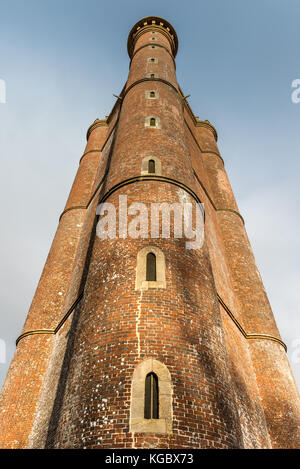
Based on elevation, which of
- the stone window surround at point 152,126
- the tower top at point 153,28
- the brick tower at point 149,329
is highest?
the tower top at point 153,28

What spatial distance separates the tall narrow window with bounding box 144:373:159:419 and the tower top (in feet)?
71.2

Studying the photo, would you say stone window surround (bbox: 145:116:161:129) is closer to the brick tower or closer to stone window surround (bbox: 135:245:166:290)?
the brick tower

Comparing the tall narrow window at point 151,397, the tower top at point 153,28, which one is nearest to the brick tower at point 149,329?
the tall narrow window at point 151,397

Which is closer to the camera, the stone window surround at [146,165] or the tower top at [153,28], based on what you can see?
the stone window surround at [146,165]

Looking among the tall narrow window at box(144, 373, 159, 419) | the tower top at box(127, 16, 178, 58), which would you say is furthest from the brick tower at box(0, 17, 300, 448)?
the tower top at box(127, 16, 178, 58)

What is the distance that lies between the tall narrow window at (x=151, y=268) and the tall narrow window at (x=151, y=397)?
7.50ft

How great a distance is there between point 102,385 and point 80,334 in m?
1.70

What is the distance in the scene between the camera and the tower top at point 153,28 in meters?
22.2

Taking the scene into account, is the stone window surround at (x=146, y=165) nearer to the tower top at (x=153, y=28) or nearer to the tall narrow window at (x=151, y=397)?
the tall narrow window at (x=151, y=397)

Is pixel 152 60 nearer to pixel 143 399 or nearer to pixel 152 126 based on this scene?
pixel 152 126

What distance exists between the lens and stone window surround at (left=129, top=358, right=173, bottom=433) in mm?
5945

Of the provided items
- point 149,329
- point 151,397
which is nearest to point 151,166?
point 149,329

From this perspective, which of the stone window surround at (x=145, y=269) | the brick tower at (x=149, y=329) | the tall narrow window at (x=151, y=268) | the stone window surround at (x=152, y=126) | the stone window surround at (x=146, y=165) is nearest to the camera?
the brick tower at (x=149, y=329)
